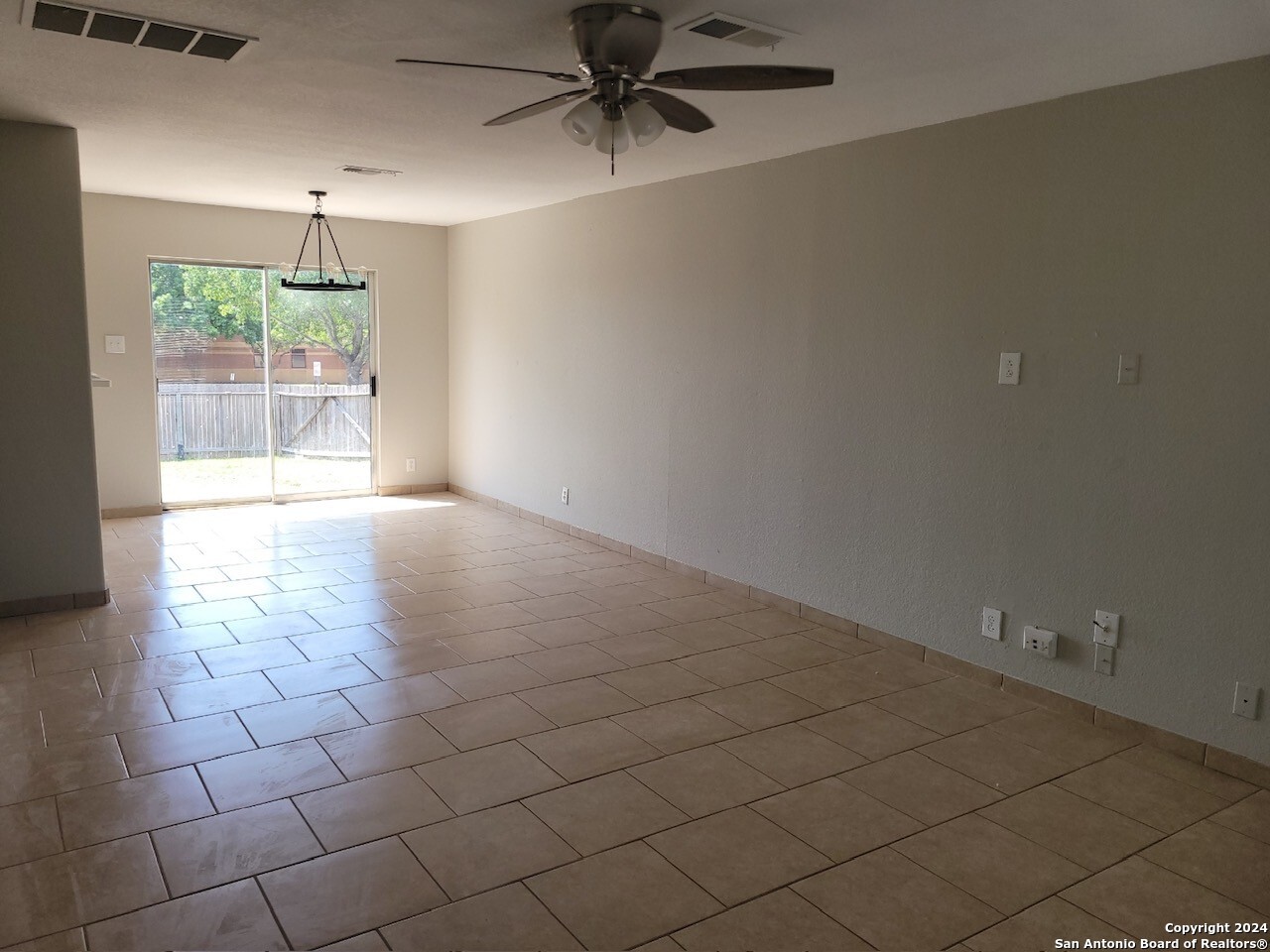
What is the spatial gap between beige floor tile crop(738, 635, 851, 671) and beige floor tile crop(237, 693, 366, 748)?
5.88 ft

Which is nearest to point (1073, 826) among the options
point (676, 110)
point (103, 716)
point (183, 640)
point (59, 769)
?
point (676, 110)

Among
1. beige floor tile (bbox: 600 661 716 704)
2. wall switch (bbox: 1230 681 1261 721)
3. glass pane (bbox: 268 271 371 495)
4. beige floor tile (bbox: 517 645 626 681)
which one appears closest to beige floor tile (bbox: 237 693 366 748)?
beige floor tile (bbox: 517 645 626 681)

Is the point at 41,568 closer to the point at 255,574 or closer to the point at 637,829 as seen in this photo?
the point at 255,574

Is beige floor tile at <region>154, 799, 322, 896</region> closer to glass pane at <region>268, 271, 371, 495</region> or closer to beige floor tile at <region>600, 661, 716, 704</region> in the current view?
beige floor tile at <region>600, 661, 716, 704</region>

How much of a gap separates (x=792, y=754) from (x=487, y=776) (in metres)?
1.04

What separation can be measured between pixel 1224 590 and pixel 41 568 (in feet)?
17.0

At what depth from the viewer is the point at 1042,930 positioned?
2.15 meters

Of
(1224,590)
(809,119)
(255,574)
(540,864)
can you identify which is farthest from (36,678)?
(1224,590)

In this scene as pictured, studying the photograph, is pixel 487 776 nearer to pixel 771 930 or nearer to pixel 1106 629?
pixel 771 930

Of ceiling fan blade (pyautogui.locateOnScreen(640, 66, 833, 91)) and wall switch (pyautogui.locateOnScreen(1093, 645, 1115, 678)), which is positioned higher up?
ceiling fan blade (pyautogui.locateOnScreen(640, 66, 833, 91))

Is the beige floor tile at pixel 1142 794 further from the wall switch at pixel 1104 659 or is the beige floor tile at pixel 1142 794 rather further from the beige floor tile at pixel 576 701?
the beige floor tile at pixel 576 701

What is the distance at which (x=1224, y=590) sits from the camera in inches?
116

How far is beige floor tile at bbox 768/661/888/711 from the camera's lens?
3543mm

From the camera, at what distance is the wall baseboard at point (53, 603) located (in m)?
4.37
